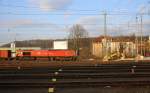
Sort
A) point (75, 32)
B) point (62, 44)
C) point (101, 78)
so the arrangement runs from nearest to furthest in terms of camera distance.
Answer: point (101, 78) → point (62, 44) → point (75, 32)

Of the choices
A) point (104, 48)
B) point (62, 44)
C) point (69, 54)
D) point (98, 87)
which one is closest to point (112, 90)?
point (98, 87)

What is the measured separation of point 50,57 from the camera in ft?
213

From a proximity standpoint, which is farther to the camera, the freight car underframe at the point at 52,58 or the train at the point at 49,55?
the train at the point at 49,55

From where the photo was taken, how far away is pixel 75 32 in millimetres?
132500

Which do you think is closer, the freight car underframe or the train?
the freight car underframe

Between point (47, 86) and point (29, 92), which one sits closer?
point (29, 92)

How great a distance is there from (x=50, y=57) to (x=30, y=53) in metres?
4.82

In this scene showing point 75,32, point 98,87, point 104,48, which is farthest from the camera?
point 75,32

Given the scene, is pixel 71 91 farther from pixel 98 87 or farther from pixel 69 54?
pixel 69 54

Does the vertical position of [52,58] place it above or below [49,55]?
below

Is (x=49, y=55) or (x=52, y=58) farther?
(x=49, y=55)

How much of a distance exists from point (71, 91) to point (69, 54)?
5071 cm

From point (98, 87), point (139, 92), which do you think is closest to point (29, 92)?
point (98, 87)

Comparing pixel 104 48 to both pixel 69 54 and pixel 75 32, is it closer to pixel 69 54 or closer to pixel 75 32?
pixel 69 54
